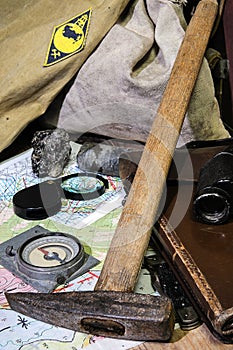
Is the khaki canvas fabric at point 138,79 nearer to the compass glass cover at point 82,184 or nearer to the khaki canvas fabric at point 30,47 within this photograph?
the khaki canvas fabric at point 30,47

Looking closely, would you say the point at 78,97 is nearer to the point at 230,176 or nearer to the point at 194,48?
the point at 194,48

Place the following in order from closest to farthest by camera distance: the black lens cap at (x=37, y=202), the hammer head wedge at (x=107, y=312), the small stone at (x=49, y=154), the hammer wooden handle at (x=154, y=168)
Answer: the hammer head wedge at (x=107, y=312) → the hammer wooden handle at (x=154, y=168) → the black lens cap at (x=37, y=202) → the small stone at (x=49, y=154)

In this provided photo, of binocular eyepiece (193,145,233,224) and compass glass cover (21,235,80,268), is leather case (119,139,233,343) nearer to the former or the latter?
binocular eyepiece (193,145,233,224)

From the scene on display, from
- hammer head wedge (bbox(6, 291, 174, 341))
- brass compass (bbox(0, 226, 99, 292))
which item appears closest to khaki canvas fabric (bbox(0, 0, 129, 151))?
brass compass (bbox(0, 226, 99, 292))

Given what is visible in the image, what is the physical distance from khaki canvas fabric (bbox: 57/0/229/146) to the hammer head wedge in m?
0.68

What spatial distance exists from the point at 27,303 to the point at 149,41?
2.81 feet

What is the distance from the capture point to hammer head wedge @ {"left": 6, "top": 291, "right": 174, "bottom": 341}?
1104 mm

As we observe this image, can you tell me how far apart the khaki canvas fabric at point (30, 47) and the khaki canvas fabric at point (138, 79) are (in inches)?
1.7

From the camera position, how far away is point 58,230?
148 cm

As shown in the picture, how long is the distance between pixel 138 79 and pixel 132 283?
0.68 metres

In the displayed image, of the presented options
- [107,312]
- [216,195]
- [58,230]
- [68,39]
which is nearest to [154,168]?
[216,195]

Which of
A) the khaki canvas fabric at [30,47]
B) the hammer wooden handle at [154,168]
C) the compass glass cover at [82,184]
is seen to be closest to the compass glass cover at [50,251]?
the hammer wooden handle at [154,168]

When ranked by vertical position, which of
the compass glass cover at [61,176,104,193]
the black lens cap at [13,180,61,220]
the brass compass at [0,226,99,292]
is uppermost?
the brass compass at [0,226,99,292]

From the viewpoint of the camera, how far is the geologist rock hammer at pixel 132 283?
1110mm
